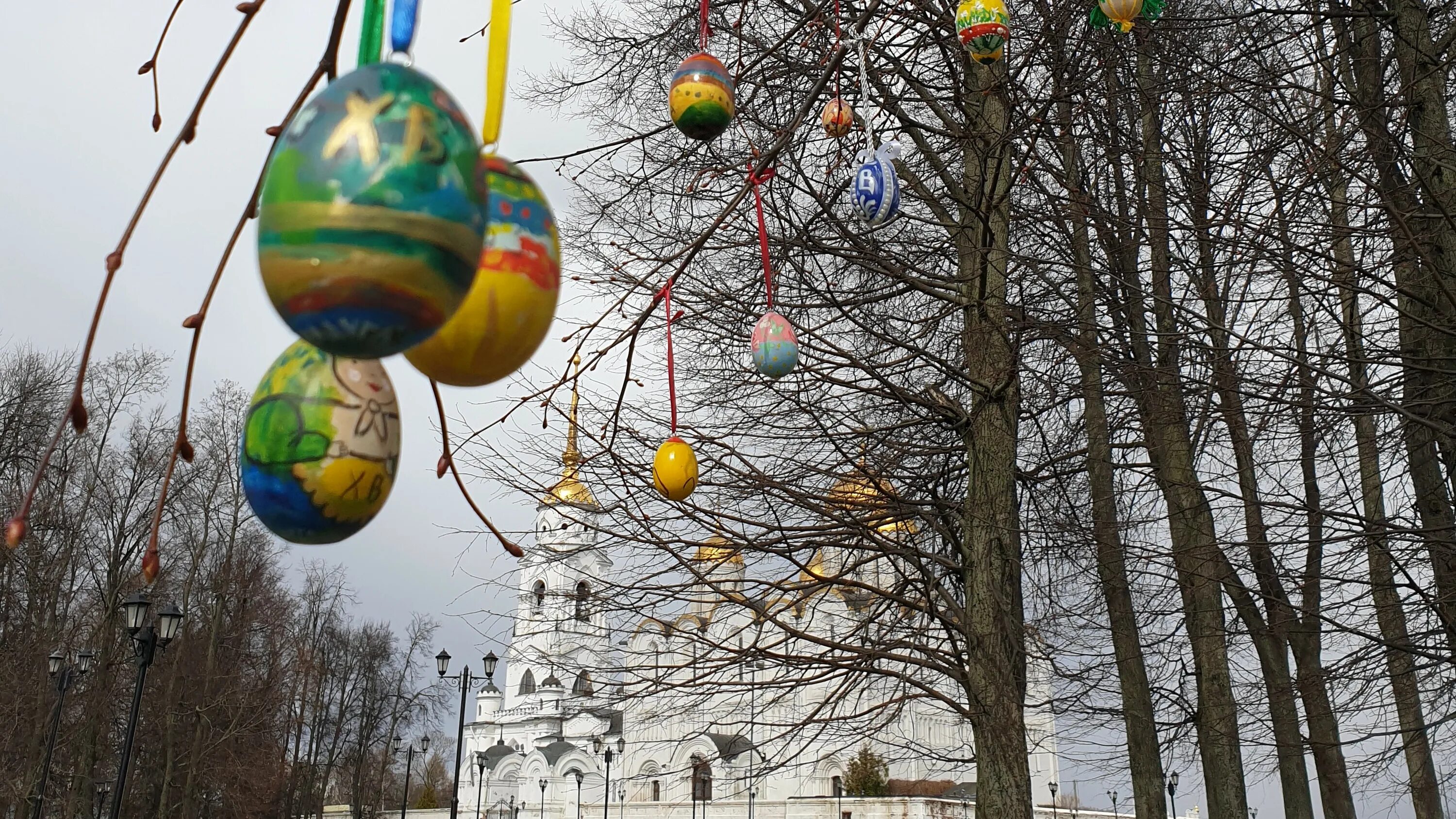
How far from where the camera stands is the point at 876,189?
195 inches

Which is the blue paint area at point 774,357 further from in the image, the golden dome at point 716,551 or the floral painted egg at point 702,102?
the golden dome at point 716,551

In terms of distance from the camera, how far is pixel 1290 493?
7.72 meters

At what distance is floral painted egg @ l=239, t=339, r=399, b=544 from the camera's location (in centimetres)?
187

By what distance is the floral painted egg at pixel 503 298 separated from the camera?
5.70 feet

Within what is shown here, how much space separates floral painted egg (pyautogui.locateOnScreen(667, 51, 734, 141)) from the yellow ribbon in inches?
82.9

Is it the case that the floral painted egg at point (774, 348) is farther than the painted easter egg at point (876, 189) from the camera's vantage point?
No

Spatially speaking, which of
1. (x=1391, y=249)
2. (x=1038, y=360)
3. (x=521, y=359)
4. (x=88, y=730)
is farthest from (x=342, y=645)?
(x=521, y=359)

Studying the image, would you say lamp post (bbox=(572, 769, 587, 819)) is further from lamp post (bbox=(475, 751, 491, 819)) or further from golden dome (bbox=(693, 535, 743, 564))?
golden dome (bbox=(693, 535, 743, 564))

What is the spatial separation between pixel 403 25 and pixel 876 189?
12.2 feet

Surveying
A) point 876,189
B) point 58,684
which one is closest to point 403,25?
point 876,189

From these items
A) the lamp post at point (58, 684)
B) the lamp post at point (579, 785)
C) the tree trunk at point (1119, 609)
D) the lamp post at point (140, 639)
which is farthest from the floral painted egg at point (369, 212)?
the lamp post at point (579, 785)

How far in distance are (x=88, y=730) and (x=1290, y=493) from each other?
2727cm

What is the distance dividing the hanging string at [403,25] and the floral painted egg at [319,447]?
2.06 ft

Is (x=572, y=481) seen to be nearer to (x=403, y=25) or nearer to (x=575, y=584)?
(x=575, y=584)
